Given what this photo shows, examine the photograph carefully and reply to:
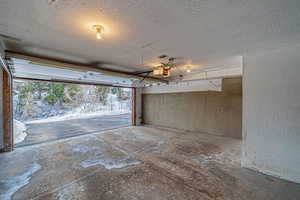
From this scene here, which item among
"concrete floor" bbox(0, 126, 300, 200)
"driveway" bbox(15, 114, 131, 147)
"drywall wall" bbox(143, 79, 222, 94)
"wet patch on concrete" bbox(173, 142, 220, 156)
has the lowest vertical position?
"driveway" bbox(15, 114, 131, 147)

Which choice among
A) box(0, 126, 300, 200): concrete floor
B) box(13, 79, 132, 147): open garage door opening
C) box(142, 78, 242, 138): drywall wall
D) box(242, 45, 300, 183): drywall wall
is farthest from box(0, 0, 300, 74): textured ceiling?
box(13, 79, 132, 147): open garage door opening

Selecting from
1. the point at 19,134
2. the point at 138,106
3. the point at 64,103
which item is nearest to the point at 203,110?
the point at 138,106

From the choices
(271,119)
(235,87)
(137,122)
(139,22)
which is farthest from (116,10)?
(137,122)

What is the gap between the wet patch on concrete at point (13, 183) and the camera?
1.89 meters

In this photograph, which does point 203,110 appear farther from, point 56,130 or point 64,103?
point 64,103

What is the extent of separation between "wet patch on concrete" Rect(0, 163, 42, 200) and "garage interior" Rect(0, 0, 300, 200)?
16 mm

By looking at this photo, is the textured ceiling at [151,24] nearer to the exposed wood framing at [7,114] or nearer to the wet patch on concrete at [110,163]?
the exposed wood framing at [7,114]

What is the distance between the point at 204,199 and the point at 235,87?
428 centimetres

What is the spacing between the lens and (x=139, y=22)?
1.64m

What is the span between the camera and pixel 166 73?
10.5ft

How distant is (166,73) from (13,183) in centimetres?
363

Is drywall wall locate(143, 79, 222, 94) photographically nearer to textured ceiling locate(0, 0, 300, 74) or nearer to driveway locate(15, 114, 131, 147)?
driveway locate(15, 114, 131, 147)

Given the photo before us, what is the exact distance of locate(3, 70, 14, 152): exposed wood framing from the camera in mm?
3436

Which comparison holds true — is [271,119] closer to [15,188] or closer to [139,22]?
[139,22]
